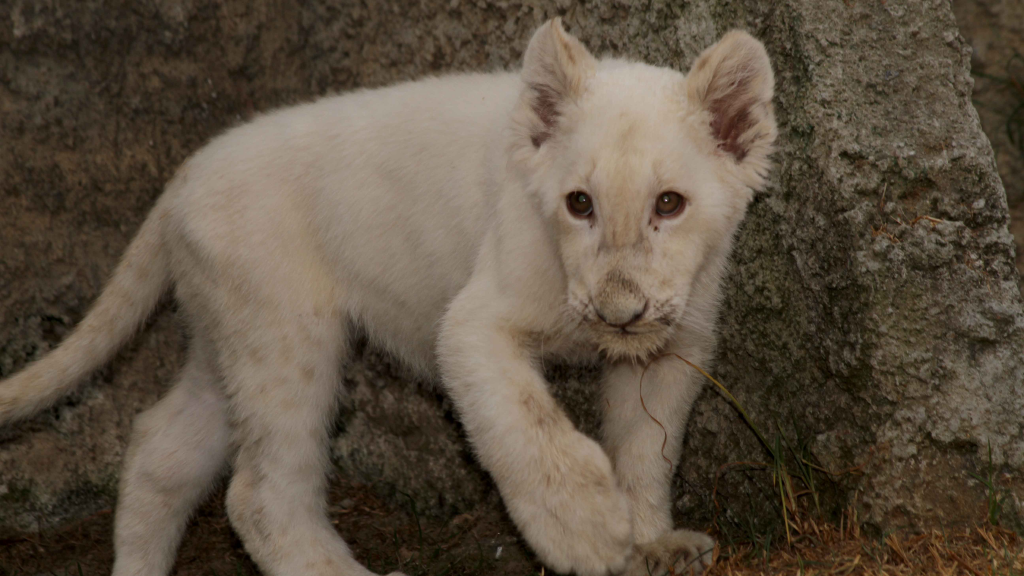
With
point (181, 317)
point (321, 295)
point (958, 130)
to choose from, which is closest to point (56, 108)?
point (181, 317)

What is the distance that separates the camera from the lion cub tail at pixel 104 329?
4.23 m

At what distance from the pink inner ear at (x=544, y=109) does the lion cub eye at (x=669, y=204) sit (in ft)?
1.66

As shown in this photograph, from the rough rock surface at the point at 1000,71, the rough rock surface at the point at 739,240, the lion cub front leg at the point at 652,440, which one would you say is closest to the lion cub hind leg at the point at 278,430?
the rough rock surface at the point at 739,240

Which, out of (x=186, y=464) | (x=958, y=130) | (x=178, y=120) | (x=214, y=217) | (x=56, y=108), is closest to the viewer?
(x=958, y=130)

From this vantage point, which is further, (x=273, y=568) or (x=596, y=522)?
(x=273, y=568)

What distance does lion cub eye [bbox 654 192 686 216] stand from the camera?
3168 mm

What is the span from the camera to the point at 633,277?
300cm

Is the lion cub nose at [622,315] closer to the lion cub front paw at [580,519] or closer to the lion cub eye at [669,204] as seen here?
the lion cub eye at [669,204]

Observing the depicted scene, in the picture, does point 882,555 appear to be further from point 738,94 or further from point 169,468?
point 169,468

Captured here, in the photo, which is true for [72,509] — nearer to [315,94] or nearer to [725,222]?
[315,94]

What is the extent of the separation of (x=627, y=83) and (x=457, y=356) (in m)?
→ 1.12

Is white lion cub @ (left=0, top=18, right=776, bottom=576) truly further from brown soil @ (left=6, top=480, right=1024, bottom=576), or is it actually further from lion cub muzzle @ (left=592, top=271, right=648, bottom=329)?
brown soil @ (left=6, top=480, right=1024, bottom=576)

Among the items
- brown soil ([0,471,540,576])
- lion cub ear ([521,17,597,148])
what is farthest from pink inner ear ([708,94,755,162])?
brown soil ([0,471,540,576])

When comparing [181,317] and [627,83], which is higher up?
[627,83]
